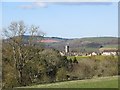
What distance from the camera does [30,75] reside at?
2683 centimetres

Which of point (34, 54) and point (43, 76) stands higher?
point (34, 54)

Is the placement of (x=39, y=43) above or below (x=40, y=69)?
above

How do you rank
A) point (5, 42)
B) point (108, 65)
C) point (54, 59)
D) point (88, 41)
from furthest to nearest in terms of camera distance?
point (88, 41) → point (108, 65) → point (54, 59) → point (5, 42)

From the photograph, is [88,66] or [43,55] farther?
[88,66]

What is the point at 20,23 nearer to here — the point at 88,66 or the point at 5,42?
the point at 5,42

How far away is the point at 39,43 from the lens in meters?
26.5

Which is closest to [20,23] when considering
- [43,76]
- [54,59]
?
[43,76]

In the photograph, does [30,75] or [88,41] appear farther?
[88,41]

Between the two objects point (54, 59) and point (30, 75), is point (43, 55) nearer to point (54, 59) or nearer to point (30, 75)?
point (30, 75)

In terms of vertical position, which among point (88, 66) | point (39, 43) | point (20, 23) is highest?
point (20, 23)

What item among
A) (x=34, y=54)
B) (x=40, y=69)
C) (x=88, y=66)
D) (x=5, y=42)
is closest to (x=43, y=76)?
(x=40, y=69)

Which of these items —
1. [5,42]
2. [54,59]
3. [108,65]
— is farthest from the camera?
[108,65]

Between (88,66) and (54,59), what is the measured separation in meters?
7.61

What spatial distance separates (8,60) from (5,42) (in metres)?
1.71
